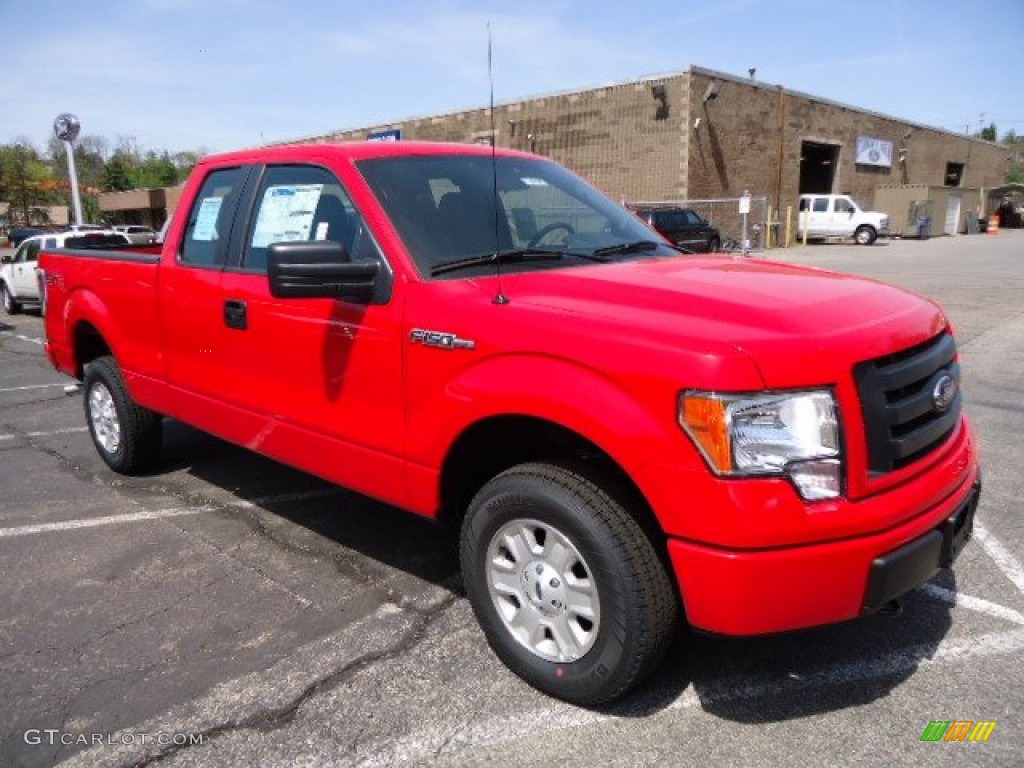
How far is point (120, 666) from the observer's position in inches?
117

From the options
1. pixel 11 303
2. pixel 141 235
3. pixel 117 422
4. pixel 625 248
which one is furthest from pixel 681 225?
pixel 625 248

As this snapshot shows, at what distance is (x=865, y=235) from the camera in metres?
32.8

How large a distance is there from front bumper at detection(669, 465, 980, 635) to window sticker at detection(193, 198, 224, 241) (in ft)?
9.65

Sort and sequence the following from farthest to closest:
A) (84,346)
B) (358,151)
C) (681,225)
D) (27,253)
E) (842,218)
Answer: (842,218) < (681,225) < (27,253) < (84,346) < (358,151)

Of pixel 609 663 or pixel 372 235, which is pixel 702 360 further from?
pixel 372 235

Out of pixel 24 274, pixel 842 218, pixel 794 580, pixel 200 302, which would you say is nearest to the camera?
pixel 794 580

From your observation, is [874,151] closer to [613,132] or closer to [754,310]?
[613,132]

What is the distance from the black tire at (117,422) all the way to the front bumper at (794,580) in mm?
3881

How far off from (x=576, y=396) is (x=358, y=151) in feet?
5.63

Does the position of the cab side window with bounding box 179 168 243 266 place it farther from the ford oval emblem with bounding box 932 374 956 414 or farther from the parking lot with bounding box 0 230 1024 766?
the ford oval emblem with bounding box 932 374 956 414

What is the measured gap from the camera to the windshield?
313cm

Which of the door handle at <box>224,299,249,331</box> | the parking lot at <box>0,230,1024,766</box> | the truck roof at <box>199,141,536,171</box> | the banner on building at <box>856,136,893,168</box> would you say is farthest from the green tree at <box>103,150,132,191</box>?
the door handle at <box>224,299,249,331</box>

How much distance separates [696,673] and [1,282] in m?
18.4

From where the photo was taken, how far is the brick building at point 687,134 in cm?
2794
